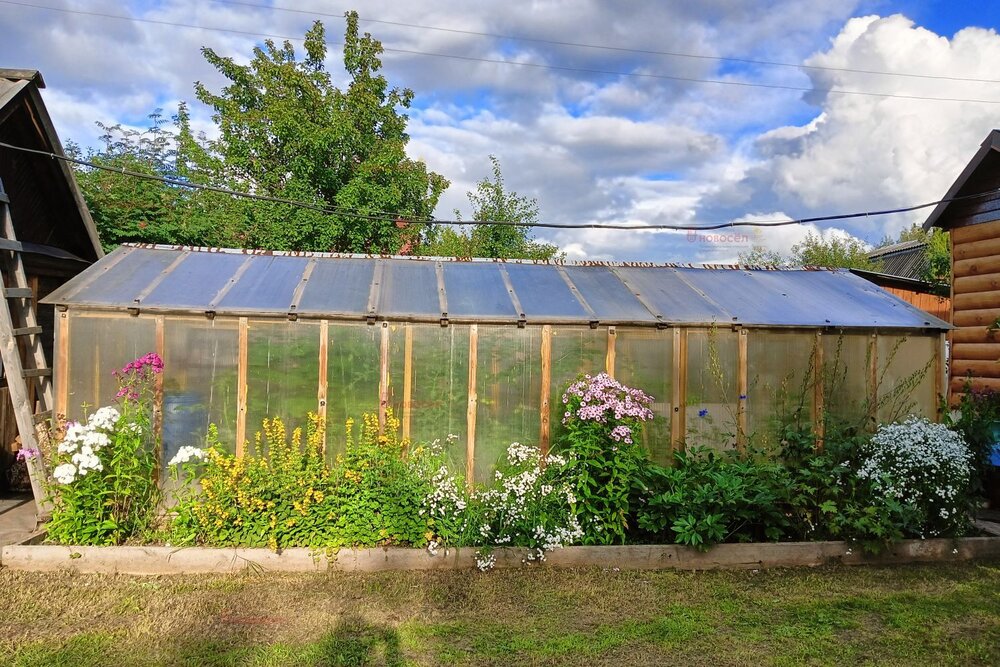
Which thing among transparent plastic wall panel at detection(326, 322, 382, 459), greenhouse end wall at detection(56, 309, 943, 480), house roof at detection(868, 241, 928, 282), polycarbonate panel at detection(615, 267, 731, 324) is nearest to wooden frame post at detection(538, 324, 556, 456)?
greenhouse end wall at detection(56, 309, 943, 480)

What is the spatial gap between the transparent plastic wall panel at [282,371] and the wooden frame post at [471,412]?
5.26 feet

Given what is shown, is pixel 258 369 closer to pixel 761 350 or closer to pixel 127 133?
pixel 761 350

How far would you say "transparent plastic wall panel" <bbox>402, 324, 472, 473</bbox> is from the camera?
20.4 feet

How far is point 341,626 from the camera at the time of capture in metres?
4.17

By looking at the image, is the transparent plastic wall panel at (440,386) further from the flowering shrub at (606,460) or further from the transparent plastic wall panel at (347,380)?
the flowering shrub at (606,460)

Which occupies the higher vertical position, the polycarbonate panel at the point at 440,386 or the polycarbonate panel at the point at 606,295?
the polycarbonate panel at the point at 606,295

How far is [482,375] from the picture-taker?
6316mm

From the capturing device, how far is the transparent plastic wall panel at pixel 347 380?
6.14 m

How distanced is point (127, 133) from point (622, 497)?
19.2 metres

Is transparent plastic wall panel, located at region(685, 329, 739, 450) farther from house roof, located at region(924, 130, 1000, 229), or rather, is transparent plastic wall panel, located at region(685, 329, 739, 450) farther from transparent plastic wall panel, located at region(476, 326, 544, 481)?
house roof, located at region(924, 130, 1000, 229)

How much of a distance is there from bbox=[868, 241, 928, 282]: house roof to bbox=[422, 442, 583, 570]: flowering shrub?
20385mm

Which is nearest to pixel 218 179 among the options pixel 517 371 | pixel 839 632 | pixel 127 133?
pixel 127 133

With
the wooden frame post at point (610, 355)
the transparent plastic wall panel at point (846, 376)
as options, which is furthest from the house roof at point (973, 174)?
the wooden frame post at point (610, 355)

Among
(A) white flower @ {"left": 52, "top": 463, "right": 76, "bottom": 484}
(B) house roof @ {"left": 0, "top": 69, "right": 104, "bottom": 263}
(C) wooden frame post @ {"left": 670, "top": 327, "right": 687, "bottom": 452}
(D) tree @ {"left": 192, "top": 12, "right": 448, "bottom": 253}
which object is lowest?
(A) white flower @ {"left": 52, "top": 463, "right": 76, "bottom": 484}
